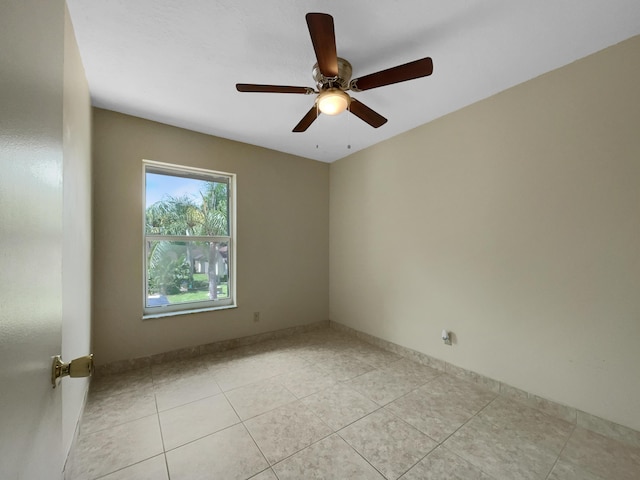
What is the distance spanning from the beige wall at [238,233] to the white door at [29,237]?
218 centimetres

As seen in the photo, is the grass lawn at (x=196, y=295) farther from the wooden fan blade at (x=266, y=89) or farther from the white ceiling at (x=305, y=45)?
the wooden fan blade at (x=266, y=89)

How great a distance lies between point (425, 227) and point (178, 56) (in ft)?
8.51

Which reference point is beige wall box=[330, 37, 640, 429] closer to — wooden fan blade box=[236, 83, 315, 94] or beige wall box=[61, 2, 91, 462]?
wooden fan blade box=[236, 83, 315, 94]

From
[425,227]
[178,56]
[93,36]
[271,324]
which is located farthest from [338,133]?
[271,324]

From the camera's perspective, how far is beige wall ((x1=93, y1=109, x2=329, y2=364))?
2.60 metres

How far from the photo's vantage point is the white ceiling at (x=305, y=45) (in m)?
1.55

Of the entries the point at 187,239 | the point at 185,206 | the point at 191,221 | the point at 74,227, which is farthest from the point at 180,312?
the point at 74,227

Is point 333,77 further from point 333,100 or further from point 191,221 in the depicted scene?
point 191,221

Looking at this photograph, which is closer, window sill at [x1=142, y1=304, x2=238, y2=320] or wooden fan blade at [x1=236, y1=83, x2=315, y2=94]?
wooden fan blade at [x1=236, y1=83, x2=315, y2=94]

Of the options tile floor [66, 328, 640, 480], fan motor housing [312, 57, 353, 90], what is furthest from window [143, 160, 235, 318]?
fan motor housing [312, 57, 353, 90]

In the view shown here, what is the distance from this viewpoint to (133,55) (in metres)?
1.89

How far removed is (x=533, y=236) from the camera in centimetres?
210

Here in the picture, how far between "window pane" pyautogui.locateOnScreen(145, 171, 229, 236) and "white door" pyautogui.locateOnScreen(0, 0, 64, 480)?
91.7 inches

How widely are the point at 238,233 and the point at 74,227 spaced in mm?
1705
